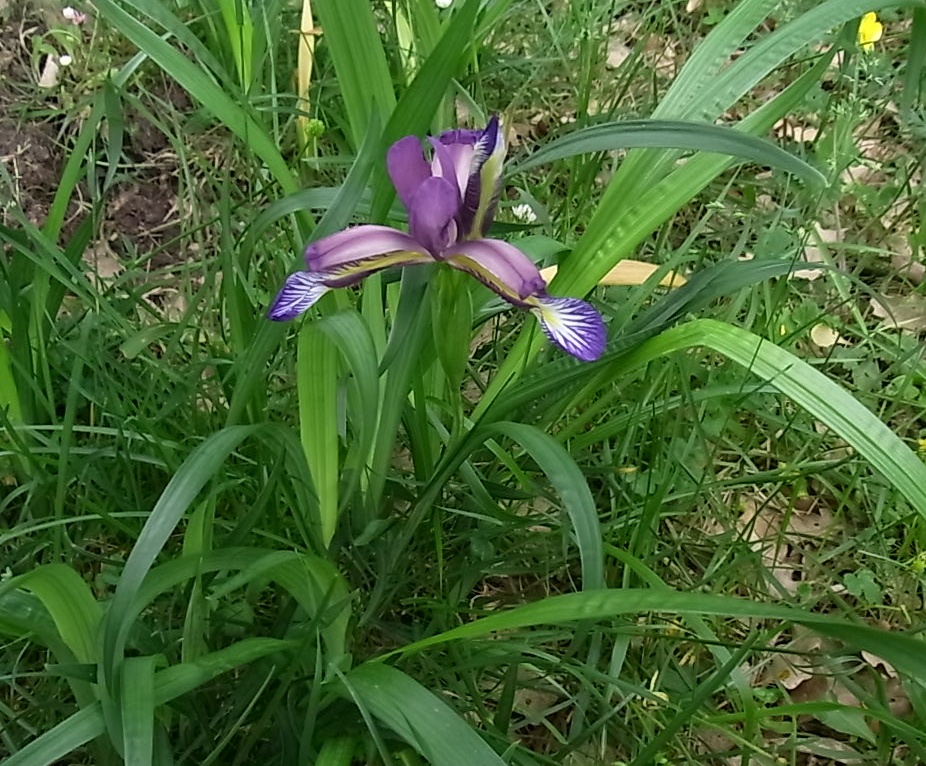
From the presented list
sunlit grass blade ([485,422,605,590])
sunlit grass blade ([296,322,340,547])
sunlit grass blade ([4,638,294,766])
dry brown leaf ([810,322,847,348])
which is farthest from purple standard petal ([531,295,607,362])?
dry brown leaf ([810,322,847,348])

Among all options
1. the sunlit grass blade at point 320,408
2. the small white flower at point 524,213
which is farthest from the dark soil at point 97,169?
the sunlit grass blade at point 320,408

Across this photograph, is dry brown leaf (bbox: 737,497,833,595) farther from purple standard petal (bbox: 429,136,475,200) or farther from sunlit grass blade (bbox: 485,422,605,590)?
purple standard petal (bbox: 429,136,475,200)

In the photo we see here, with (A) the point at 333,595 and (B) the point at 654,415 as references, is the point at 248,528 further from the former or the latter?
(B) the point at 654,415

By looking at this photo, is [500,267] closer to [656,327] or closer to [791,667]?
[656,327]

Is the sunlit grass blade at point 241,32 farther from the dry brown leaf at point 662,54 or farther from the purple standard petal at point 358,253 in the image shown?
the dry brown leaf at point 662,54

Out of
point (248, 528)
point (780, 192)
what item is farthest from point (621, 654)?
point (780, 192)

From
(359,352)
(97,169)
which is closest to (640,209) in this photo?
(359,352)
